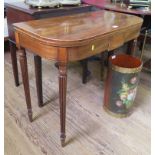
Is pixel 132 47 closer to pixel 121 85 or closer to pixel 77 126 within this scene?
pixel 121 85

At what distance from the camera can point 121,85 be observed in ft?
5.30

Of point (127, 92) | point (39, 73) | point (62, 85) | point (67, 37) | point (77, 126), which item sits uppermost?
point (67, 37)

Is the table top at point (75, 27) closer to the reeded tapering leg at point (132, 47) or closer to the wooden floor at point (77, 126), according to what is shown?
the reeded tapering leg at point (132, 47)

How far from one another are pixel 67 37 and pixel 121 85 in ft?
2.27

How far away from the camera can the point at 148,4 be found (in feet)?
7.32

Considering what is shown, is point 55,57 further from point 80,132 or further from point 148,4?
point 148,4

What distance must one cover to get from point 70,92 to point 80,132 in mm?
599

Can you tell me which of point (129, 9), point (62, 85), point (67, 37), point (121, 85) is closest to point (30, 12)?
point (67, 37)

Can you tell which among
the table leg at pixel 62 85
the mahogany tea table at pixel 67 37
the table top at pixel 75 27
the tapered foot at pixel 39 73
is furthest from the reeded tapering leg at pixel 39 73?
the table leg at pixel 62 85

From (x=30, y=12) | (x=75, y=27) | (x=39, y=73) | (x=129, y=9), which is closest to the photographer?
(x=75, y=27)

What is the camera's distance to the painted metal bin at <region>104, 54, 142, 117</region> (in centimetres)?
158

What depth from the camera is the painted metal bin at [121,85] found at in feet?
5.17

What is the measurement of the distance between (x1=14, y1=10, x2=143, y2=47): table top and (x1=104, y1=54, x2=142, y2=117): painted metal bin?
33 cm

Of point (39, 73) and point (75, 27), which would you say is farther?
point (39, 73)
